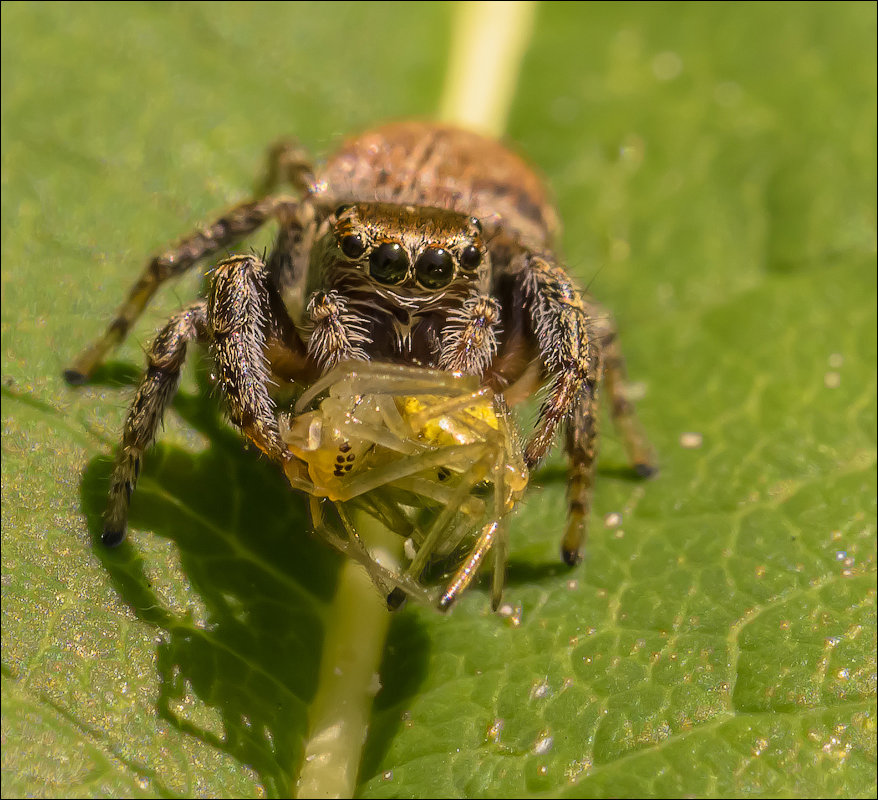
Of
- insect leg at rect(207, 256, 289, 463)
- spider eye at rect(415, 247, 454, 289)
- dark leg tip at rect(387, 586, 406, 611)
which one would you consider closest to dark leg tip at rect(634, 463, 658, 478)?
spider eye at rect(415, 247, 454, 289)

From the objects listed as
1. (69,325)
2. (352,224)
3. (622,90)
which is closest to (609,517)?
(352,224)

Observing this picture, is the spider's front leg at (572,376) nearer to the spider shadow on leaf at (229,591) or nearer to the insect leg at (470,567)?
the insect leg at (470,567)

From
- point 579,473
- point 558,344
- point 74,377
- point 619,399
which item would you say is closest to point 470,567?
point 579,473

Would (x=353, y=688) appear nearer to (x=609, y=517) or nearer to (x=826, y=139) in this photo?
(x=609, y=517)

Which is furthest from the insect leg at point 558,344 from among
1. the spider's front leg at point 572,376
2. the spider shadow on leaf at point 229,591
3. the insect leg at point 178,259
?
the insect leg at point 178,259

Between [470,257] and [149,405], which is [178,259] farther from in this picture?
[470,257]
